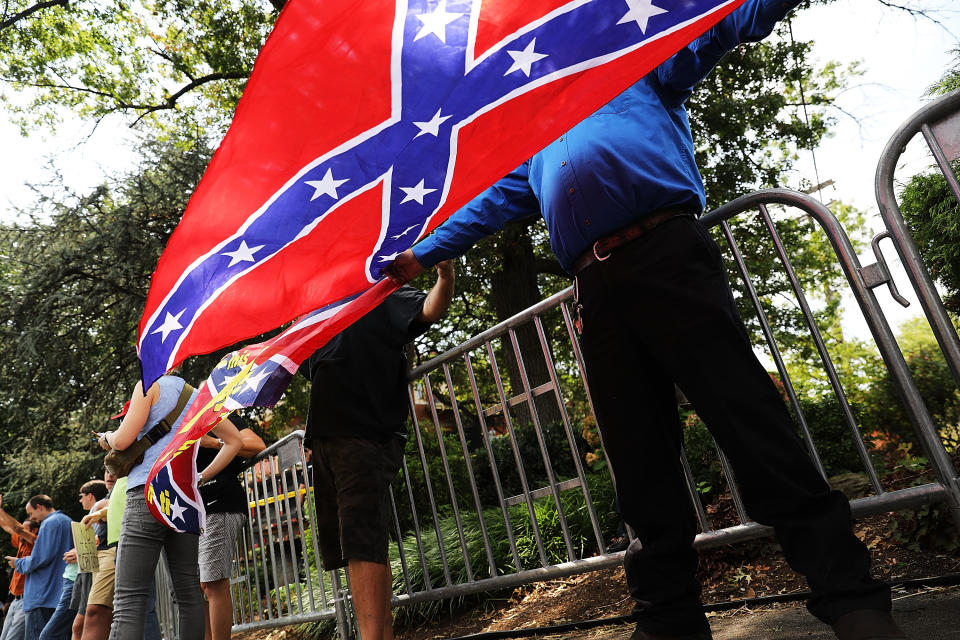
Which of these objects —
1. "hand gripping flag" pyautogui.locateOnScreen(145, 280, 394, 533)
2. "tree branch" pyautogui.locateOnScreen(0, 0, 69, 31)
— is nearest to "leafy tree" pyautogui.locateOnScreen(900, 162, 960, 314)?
"hand gripping flag" pyautogui.locateOnScreen(145, 280, 394, 533)

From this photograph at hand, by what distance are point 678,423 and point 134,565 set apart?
11.2ft

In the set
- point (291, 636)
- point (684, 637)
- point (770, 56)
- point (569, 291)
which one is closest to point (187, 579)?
point (291, 636)

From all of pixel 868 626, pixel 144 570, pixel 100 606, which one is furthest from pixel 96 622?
pixel 868 626

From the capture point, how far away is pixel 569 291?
3145 millimetres

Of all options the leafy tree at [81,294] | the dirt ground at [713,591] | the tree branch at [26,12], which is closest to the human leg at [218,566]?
the dirt ground at [713,591]

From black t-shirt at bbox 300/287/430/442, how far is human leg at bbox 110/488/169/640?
1389 mm

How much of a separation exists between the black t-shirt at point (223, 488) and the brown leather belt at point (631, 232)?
3.86 meters

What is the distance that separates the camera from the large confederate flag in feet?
6.63

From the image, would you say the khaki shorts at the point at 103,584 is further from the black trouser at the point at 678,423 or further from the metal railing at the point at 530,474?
the black trouser at the point at 678,423

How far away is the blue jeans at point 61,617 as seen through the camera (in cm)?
717

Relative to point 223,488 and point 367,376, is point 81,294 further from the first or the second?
point 367,376

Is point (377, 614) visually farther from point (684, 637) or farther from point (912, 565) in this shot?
point (912, 565)

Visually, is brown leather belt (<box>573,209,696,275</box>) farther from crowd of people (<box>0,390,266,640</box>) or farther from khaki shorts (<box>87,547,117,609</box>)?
khaki shorts (<box>87,547,117,609</box>)

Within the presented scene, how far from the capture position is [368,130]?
2330 millimetres
